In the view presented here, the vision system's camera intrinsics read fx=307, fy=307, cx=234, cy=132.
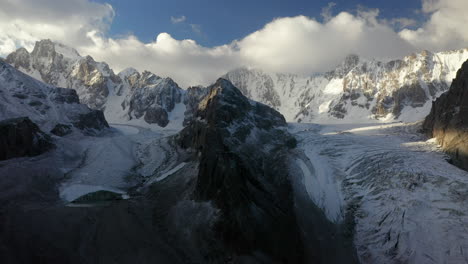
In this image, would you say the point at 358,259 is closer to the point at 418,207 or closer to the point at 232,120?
the point at 418,207

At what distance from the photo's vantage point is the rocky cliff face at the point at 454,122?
139 feet

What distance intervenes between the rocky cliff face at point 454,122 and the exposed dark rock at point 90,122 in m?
98.6

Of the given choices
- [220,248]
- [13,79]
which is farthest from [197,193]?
[13,79]

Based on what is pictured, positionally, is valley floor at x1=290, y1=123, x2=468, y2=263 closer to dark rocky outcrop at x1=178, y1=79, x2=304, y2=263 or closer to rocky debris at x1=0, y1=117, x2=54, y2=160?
dark rocky outcrop at x1=178, y1=79, x2=304, y2=263

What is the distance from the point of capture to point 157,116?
185m

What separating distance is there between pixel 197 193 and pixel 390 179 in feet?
84.1

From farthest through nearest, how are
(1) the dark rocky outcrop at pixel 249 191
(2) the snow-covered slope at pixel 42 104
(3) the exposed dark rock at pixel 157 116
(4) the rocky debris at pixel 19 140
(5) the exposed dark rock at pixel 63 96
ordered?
(3) the exposed dark rock at pixel 157 116 → (5) the exposed dark rock at pixel 63 96 → (2) the snow-covered slope at pixel 42 104 → (4) the rocky debris at pixel 19 140 → (1) the dark rocky outcrop at pixel 249 191

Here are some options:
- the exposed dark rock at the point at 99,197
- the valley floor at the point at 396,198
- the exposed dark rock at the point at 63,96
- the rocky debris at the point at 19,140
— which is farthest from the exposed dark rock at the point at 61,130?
the valley floor at the point at 396,198

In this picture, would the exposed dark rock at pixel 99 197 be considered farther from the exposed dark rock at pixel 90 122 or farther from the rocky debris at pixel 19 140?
the exposed dark rock at pixel 90 122

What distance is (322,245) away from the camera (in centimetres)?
3209

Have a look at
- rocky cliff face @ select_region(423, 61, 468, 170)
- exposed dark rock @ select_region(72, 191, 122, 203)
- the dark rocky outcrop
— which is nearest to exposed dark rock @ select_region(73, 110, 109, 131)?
the dark rocky outcrop

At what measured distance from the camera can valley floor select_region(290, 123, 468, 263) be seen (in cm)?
2958

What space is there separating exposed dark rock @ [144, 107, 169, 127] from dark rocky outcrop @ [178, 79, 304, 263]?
4774 inches

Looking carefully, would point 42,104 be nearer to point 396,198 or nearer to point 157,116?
point 157,116
